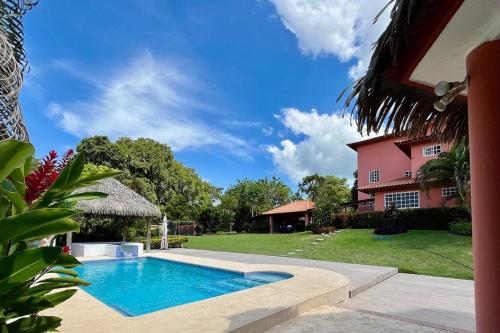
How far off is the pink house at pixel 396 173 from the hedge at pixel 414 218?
760 millimetres

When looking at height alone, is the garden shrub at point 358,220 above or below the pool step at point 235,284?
above

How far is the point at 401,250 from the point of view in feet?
50.9

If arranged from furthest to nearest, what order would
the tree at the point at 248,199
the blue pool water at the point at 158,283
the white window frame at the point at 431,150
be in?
the tree at the point at 248,199 < the white window frame at the point at 431,150 < the blue pool water at the point at 158,283

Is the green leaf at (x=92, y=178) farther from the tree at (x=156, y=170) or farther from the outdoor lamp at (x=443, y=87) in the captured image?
the tree at (x=156, y=170)

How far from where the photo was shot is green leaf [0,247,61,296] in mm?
1176

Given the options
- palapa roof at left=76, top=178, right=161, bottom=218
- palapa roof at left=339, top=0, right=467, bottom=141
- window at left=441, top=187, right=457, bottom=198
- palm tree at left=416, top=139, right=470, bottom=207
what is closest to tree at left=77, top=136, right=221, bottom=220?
palapa roof at left=76, top=178, right=161, bottom=218

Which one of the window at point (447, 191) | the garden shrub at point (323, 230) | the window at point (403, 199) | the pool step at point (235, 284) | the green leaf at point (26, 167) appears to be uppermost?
the window at point (447, 191)

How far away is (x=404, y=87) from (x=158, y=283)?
10817 millimetres

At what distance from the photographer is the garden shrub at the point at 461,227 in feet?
55.8

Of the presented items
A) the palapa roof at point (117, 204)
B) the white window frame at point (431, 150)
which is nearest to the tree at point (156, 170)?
the palapa roof at point (117, 204)

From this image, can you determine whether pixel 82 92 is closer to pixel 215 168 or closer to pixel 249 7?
pixel 249 7

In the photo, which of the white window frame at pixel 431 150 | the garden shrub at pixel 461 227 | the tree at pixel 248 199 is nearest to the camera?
the garden shrub at pixel 461 227

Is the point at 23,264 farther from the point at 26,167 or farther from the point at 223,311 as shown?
the point at 223,311

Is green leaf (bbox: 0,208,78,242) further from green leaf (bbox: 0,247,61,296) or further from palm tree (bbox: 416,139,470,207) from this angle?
palm tree (bbox: 416,139,470,207)
